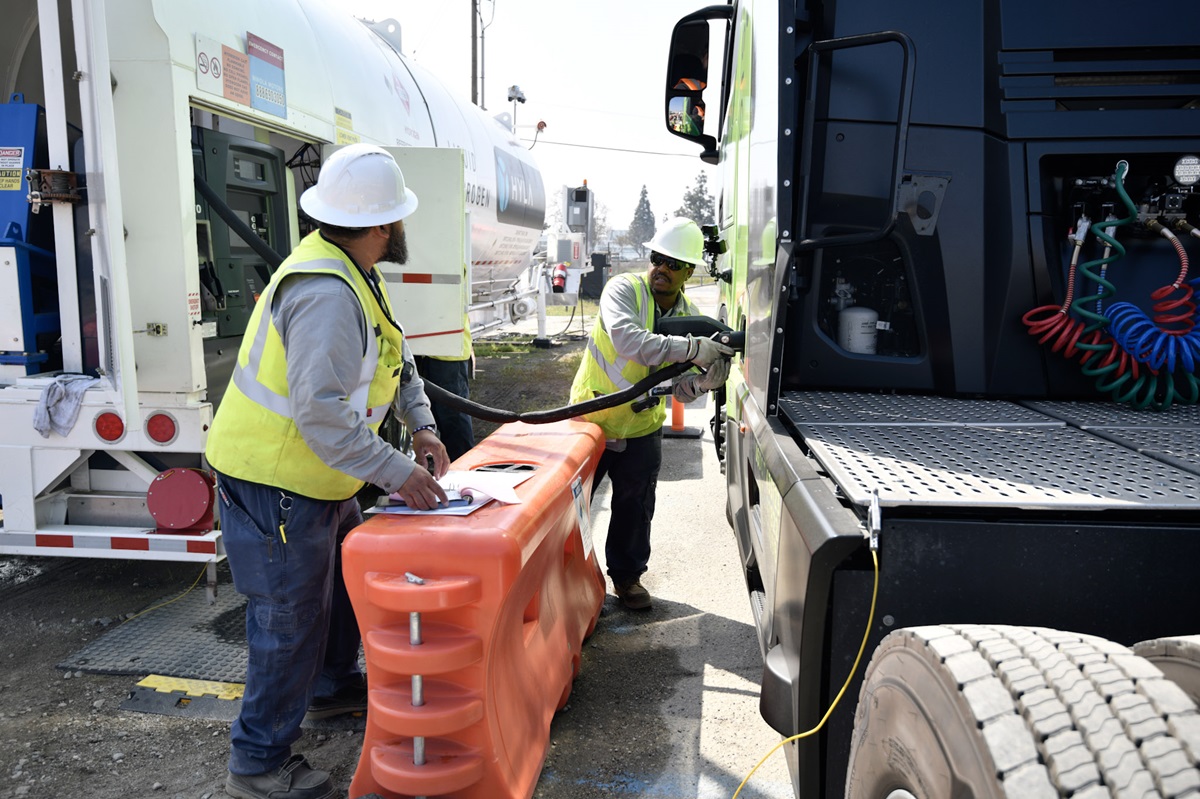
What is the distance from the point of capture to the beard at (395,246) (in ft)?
9.64

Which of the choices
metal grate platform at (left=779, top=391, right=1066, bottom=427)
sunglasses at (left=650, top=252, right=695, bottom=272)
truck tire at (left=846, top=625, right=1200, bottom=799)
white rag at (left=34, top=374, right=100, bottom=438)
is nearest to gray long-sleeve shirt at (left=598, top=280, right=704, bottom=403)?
sunglasses at (left=650, top=252, right=695, bottom=272)

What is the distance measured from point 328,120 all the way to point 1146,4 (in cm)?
426

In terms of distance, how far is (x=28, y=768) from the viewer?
3004mm

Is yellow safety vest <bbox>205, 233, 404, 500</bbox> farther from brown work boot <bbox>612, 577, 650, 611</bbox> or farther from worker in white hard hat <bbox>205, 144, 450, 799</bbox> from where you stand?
brown work boot <bbox>612, 577, 650, 611</bbox>

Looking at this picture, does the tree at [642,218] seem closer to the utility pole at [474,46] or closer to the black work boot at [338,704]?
the utility pole at [474,46]

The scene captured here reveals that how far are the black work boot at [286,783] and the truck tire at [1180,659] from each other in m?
2.44

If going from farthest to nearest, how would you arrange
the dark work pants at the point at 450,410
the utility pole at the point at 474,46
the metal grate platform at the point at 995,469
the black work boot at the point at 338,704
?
the utility pole at the point at 474,46 → the dark work pants at the point at 450,410 → the black work boot at the point at 338,704 → the metal grate platform at the point at 995,469

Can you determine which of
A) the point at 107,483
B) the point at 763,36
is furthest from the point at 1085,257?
the point at 107,483

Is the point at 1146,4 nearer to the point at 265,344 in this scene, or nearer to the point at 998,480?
the point at 998,480

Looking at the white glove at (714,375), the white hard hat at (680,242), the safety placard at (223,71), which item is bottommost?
the white glove at (714,375)

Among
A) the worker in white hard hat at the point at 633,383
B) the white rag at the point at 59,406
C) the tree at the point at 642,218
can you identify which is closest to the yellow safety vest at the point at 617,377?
the worker in white hard hat at the point at 633,383

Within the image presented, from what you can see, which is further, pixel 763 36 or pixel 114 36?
pixel 114 36

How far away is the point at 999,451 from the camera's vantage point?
2.22 meters

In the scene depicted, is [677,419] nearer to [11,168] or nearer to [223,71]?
[223,71]
